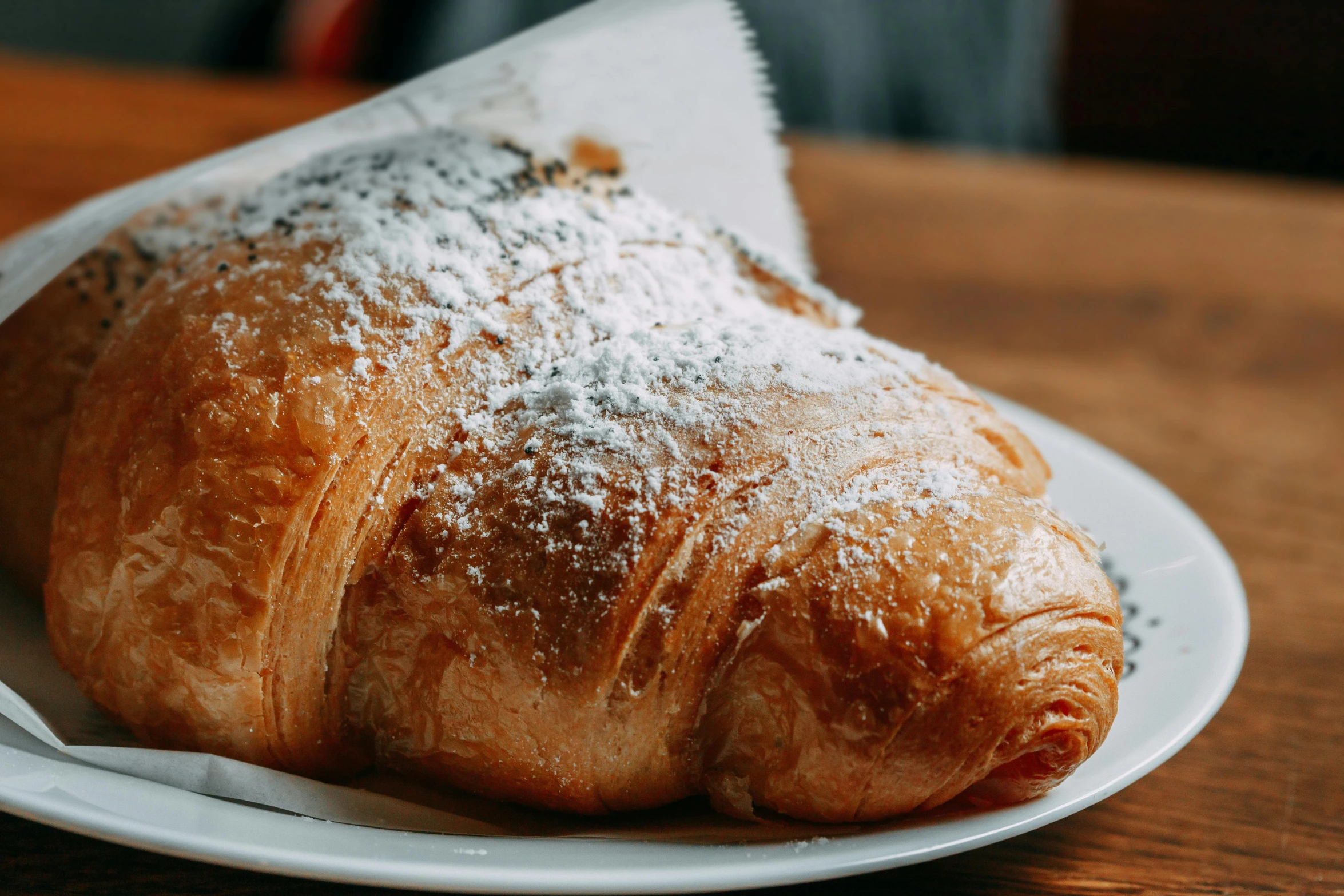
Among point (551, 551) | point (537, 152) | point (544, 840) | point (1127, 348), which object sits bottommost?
point (1127, 348)

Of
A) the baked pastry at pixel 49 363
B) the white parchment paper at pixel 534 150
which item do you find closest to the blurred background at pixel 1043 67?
the white parchment paper at pixel 534 150

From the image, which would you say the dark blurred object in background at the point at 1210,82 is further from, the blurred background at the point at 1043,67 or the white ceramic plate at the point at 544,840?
the white ceramic plate at the point at 544,840

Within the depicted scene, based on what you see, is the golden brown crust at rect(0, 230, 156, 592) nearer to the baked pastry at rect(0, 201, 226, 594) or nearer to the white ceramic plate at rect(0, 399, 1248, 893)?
the baked pastry at rect(0, 201, 226, 594)

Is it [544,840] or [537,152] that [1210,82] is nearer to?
[537,152]

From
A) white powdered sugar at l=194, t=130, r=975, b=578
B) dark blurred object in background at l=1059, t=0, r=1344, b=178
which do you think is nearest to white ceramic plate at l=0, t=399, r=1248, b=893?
white powdered sugar at l=194, t=130, r=975, b=578

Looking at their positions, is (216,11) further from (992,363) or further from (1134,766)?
(1134,766)

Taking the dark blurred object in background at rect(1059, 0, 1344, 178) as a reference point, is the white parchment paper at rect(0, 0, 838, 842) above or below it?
above

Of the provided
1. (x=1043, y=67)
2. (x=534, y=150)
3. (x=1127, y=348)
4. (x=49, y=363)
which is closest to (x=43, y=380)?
(x=49, y=363)
